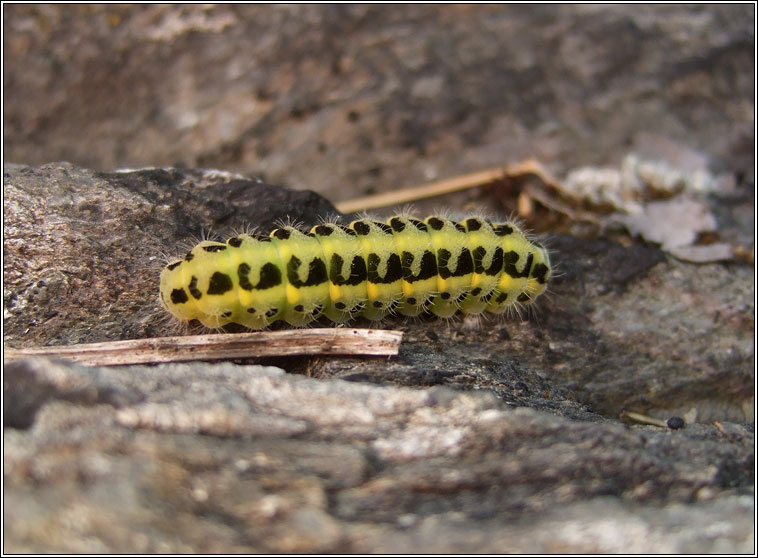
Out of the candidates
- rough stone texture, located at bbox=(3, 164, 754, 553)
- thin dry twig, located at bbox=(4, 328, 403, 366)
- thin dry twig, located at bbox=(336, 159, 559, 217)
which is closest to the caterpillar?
thin dry twig, located at bbox=(4, 328, 403, 366)

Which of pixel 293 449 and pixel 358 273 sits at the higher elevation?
pixel 358 273

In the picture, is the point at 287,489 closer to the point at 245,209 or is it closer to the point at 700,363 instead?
the point at 245,209

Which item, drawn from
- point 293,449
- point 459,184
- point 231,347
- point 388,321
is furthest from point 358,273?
point 459,184

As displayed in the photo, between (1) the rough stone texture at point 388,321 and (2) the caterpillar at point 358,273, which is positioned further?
(2) the caterpillar at point 358,273

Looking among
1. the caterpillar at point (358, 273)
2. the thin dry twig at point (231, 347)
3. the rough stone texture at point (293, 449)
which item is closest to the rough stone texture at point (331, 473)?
the rough stone texture at point (293, 449)

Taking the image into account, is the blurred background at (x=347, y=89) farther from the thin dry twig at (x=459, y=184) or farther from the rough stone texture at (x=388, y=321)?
the thin dry twig at (x=459, y=184)

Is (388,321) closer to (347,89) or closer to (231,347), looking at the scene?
(231,347)

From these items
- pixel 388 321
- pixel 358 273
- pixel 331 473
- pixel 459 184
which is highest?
pixel 459 184
